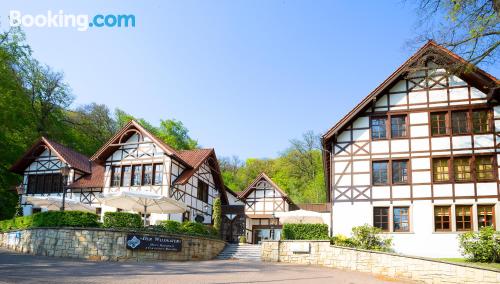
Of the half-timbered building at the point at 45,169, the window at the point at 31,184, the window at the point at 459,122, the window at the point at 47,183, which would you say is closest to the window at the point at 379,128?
the window at the point at 459,122

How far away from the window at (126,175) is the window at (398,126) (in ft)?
51.1

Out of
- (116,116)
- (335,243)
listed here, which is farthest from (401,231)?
(116,116)

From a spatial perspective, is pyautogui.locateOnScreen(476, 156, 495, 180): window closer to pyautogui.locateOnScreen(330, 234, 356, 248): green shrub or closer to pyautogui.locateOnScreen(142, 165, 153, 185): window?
pyautogui.locateOnScreen(330, 234, 356, 248): green shrub

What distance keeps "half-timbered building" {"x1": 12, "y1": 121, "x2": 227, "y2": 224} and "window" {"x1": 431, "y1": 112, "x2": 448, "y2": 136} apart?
13326 millimetres

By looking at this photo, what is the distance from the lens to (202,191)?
31750mm

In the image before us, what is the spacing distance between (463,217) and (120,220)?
1494 cm

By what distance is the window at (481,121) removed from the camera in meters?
21.8

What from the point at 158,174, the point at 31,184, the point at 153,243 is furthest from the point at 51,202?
the point at 31,184

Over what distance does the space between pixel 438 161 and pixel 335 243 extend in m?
6.34

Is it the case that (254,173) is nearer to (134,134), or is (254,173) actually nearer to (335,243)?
(134,134)

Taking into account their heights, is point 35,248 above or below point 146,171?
below

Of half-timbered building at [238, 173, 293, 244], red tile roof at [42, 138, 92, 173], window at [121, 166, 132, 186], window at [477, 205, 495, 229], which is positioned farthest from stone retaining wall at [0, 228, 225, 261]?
half-timbered building at [238, 173, 293, 244]

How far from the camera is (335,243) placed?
2056cm

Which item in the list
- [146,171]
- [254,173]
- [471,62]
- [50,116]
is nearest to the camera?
[471,62]
